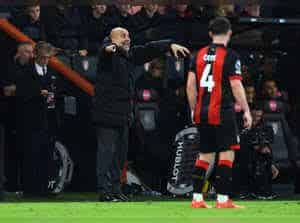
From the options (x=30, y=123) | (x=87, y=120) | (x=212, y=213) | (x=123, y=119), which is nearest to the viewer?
(x=212, y=213)

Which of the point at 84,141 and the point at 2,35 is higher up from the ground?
the point at 2,35

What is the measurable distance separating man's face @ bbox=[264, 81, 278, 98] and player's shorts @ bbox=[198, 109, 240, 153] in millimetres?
4030

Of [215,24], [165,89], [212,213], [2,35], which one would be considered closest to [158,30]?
[165,89]

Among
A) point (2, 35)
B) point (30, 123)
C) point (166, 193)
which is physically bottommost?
point (166, 193)

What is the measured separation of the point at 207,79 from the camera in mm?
12547

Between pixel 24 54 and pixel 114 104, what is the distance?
75.8 inches

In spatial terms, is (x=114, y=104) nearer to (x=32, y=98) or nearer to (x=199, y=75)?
(x=32, y=98)

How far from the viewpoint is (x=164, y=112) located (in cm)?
1627

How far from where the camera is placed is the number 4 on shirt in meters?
12.5

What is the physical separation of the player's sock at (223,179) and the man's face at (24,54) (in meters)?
4.11

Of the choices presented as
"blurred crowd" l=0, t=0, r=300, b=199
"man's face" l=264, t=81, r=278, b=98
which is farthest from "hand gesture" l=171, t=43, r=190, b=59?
"man's face" l=264, t=81, r=278, b=98

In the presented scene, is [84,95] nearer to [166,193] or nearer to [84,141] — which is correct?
[84,141]

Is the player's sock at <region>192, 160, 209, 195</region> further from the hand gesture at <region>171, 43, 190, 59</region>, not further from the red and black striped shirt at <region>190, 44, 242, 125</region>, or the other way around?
the hand gesture at <region>171, 43, 190, 59</region>

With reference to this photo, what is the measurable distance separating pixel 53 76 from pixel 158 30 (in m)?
1.85
